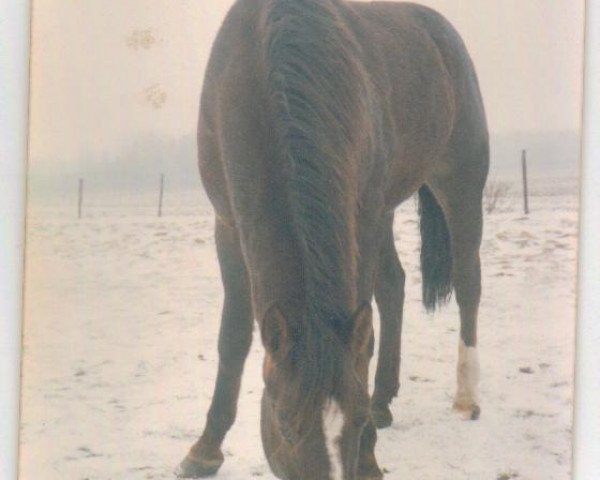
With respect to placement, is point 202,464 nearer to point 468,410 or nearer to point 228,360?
point 228,360

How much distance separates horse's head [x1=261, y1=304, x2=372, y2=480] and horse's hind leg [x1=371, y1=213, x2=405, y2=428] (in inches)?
13.1

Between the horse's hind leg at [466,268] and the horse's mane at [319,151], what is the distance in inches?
13.5

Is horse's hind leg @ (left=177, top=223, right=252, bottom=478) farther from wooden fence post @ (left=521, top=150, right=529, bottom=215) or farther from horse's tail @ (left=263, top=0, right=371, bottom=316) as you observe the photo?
wooden fence post @ (left=521, top=150, right=529, bottom=215)

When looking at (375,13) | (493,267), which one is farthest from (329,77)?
(493,267)

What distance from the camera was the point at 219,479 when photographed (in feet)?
6.23

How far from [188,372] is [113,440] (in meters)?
0.22

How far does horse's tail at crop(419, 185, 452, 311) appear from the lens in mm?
2006

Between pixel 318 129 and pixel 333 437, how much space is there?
0.59 metres

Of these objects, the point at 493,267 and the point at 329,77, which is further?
the point at 493,267

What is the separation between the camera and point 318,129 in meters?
1.72

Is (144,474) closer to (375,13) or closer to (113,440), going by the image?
(113,440)

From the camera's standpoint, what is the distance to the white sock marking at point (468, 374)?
200 centimetres

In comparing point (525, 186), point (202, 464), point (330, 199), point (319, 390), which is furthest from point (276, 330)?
point (525, 186)

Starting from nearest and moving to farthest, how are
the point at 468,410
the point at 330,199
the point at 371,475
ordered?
the point at 330,199 → the point at 371,475 → the point at 468,410
